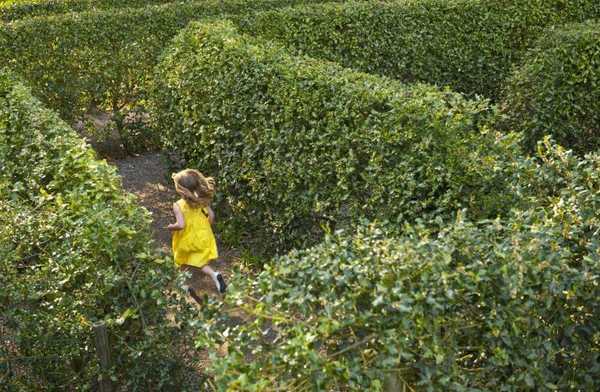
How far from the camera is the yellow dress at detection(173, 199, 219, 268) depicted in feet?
23.8

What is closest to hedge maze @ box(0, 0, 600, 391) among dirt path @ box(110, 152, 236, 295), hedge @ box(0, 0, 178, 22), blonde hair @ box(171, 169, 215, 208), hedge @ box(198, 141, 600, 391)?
hedge @ box(198, 141, 600, 391)

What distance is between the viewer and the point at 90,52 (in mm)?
10438

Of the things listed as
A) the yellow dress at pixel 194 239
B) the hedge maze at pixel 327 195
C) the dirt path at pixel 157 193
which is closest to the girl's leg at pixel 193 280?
the dirt path at pixel 157 193

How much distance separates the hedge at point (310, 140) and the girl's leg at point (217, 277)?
642 millimetres

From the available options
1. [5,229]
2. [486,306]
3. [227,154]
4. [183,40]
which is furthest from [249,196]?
[486,306]

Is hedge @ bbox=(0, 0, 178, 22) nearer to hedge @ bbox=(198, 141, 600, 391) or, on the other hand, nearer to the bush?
Result: the bush

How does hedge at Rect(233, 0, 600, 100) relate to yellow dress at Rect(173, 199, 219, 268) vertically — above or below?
above

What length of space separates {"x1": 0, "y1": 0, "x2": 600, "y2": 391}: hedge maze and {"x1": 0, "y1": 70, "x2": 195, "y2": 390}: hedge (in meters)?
0.01

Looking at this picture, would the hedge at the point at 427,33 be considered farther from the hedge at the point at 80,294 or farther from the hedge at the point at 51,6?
the hedge at the point at 80,294

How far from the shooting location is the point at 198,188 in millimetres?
7281

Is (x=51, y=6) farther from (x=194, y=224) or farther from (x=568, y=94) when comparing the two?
(x=568, y=94)

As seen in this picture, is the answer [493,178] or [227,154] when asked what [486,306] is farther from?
[227,154]

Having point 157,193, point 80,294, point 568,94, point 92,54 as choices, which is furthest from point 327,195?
point 92,54

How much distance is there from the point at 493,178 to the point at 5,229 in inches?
126
